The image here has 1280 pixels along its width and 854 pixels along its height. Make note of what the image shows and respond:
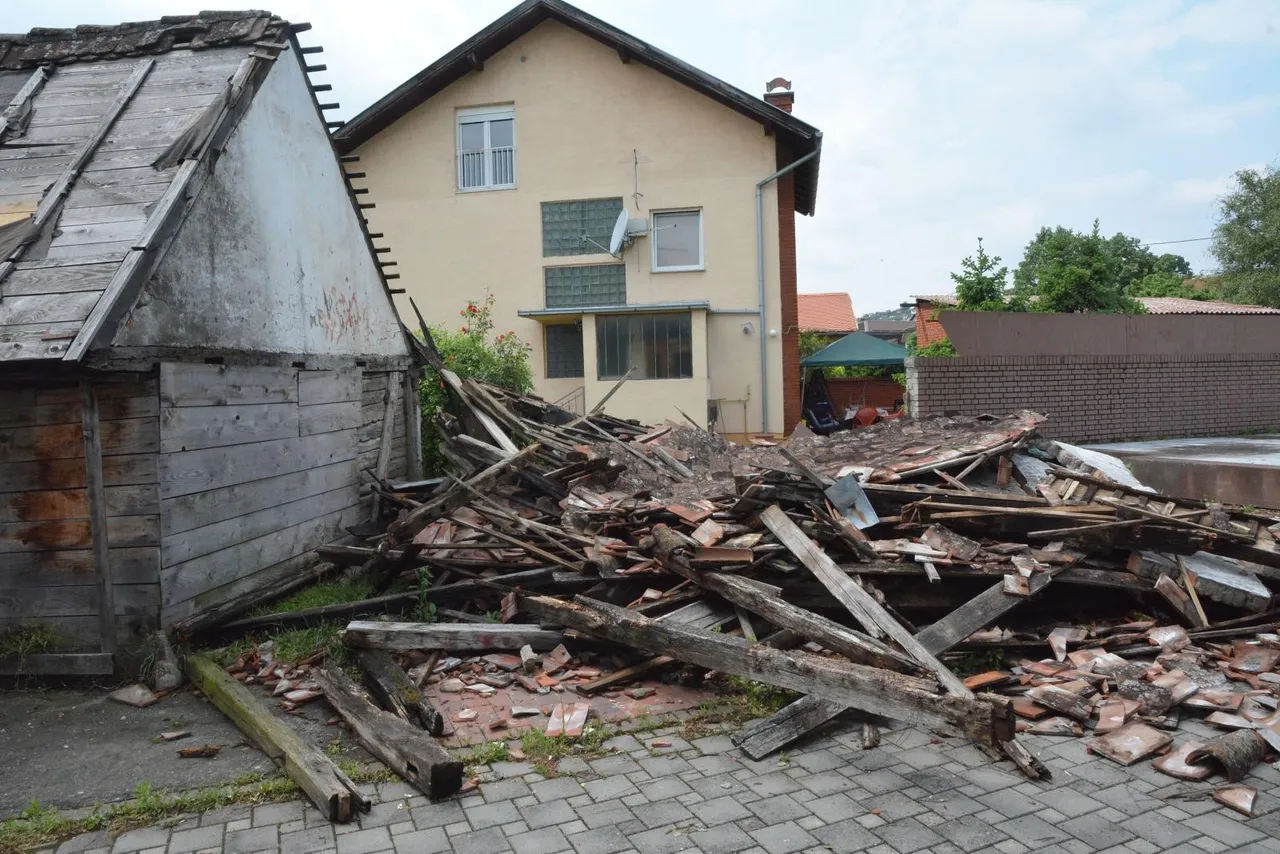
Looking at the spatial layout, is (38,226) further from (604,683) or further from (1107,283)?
(1107,283)

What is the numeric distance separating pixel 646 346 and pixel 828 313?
2361 centimetres

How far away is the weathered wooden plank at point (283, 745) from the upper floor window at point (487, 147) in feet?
52.3

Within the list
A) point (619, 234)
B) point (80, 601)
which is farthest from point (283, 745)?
point (619, 234)

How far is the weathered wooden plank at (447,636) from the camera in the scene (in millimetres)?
5402

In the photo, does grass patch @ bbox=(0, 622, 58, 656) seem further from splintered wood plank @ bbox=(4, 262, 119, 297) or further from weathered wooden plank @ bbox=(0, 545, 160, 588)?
splintered wood plank @ bbox=(4, 262, 119, 297)

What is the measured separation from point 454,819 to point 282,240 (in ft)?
17.3

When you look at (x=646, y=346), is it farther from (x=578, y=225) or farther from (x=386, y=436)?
(x=386, y=436)

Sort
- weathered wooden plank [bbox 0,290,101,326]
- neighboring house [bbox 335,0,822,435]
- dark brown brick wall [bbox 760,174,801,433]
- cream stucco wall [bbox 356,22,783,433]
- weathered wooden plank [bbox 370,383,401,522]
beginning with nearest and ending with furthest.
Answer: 1. weathered wooden plank [bbox 0,290,101,326]
2. weathered wooden plank [bbox 370,383,401,522]
3. neighboring house [bbox 335,0,822,435]
4. cream stucco wall [bbox 356,22,783,433]
5. dark brown brick wall [bbox 760,174,801,433]

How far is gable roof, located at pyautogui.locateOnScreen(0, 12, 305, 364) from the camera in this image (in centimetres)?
518

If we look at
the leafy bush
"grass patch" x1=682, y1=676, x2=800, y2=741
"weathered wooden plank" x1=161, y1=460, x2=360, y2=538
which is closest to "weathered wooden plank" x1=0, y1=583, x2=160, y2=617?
"weathered wooden plank" x1=161, y1=460, x2=360, y2=538

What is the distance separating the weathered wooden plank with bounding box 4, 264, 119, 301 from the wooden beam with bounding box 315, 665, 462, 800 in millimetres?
2807

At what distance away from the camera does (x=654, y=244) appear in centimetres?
1923

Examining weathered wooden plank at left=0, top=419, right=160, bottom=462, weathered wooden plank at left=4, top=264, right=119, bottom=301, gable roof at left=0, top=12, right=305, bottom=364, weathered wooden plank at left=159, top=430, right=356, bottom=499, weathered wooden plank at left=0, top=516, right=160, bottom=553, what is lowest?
weathered wooden plank at left=0, top=516, right=160, bottom=553

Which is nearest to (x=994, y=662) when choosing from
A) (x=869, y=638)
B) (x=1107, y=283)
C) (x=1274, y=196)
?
(x=869, y=638)
